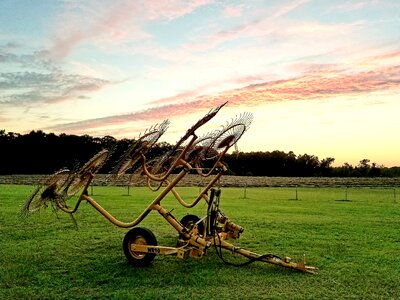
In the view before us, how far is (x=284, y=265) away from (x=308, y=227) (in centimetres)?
695

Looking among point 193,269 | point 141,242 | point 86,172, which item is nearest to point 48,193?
point 86,172

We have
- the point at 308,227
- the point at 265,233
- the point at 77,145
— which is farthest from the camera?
the point at 77,145

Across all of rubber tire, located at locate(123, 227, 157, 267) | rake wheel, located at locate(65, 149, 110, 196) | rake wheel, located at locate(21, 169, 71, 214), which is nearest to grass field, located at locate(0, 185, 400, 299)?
rubber tire, located at locate(123, 227, 157, 267)

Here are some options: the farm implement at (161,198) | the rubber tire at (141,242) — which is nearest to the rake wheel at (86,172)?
the farm implement at (161,198)

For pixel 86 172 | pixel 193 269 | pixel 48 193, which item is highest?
pixel 86 172

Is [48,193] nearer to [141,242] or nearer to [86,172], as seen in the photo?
[86,172]

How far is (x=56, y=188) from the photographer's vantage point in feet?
30.1

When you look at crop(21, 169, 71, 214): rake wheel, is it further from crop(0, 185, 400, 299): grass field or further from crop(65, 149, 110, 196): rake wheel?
crop(0, 185, 400, 299): grass field

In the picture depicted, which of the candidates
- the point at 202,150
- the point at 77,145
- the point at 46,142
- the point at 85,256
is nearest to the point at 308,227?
the point at 202,150

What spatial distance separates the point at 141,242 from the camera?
861 cm

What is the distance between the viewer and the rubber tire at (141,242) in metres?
8.49

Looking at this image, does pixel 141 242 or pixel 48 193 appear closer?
pixel 141 242

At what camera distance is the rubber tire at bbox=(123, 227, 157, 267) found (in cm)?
849

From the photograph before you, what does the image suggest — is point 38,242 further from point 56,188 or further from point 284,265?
point 284,265
